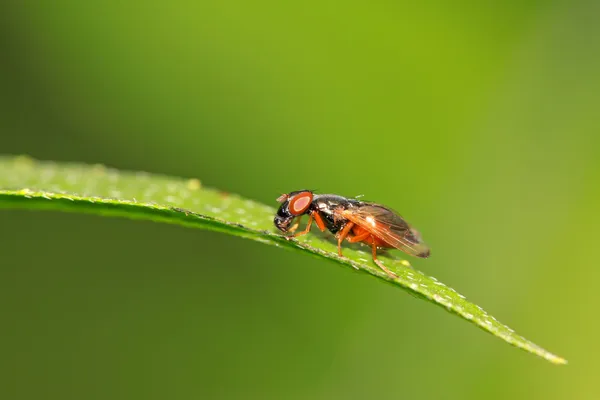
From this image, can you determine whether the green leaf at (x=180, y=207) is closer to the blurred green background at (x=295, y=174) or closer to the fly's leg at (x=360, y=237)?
the fly's leg at (x=360, y=237)

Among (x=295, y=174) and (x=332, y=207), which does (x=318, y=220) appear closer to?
(x=332, y=207)

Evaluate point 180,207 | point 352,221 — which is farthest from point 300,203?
point 180,207

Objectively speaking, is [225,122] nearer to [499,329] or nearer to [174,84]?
[174,84]

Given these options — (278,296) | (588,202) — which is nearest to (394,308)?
(278,296)

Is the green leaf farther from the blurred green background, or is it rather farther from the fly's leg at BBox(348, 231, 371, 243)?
the blurred green background

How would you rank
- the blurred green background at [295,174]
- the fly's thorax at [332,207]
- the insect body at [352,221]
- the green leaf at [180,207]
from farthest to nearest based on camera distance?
1. the blurred green background at [295,174]
2. the fly's thorax at [332,207]
3. the insect body at [352,221]
4. the green leaf at [180,207]

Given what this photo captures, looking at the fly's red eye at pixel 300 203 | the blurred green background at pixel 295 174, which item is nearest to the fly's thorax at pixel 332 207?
the fly's red eye at pixel 300 203
